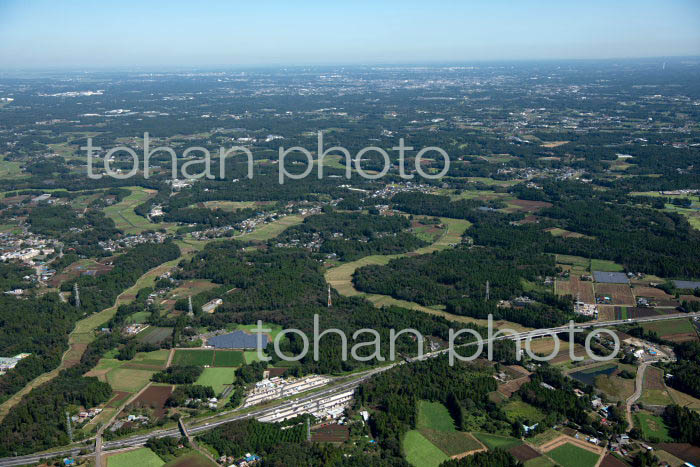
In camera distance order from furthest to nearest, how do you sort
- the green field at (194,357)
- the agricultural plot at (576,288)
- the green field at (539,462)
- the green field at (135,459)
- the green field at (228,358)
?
the agricultural plot at (576,288)
the green field at (194,357)
the green field at (228,358)
the green field at (135,459)
the green field at (539,462)

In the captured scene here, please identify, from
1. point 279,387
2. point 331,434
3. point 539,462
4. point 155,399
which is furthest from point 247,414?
point 539,462

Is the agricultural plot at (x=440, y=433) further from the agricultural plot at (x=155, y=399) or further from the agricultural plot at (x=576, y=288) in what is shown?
the agricultural plot at (x=576, y=288)

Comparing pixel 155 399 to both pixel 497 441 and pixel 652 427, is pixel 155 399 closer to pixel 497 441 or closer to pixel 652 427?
pixel 497 441

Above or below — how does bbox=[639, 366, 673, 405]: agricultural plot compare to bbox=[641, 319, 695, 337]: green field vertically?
below

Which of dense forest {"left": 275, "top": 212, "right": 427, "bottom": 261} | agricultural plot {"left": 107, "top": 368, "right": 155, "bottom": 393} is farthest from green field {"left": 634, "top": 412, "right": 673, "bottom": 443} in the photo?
dense forest {"left": 275, "top": 212, "right": 427, "bottom": 261}

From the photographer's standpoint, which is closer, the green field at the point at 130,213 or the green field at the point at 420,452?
the green field at the point at 420,452

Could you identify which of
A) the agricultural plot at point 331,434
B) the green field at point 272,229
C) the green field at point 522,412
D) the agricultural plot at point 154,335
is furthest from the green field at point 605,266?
the agricultural plot at point 154,335

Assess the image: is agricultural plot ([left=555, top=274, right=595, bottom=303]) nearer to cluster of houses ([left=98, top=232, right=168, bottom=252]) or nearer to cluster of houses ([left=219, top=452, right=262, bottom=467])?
cluster of houses ([left=219, top=452, right=262, bottom=467])
